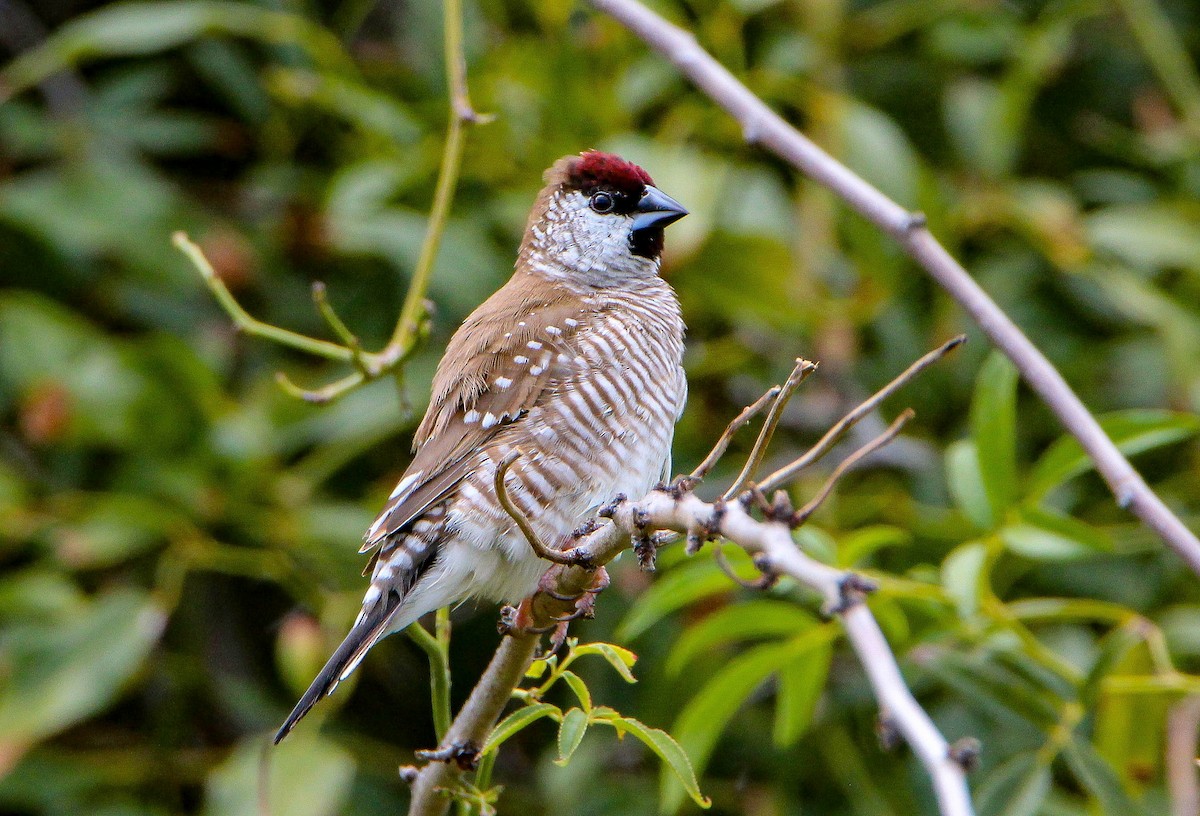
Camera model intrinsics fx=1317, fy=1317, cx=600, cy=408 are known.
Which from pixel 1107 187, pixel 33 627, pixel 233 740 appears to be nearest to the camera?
pixel 33 627

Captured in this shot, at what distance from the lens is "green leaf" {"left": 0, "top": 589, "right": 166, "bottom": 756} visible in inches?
128

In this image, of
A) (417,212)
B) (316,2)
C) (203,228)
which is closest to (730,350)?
(417,212)

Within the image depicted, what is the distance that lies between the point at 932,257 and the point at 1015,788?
1.22 metres

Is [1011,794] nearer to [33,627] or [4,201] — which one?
[33,627]

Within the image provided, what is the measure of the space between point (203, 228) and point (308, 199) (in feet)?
1.09

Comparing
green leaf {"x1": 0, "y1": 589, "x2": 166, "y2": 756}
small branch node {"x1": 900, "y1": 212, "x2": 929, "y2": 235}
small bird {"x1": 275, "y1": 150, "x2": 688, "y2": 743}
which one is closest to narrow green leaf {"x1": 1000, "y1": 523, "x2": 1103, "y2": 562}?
small bird {"x1": 275, "y1": 150, "x2": 688, "y2": 743}

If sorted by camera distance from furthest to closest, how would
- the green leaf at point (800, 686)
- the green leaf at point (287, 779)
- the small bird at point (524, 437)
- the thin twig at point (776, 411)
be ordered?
the green leaf at point (287, 779)
the green leaf at point (800, 686)
the small bird at point (524, 437)
the thin twig at point (776, 411)

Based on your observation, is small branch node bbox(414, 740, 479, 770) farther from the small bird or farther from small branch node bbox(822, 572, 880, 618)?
small branch node bbox(822, 572, 880, 618)

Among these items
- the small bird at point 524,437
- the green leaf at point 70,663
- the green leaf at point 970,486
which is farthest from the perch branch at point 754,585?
the green leaf at point 70,663

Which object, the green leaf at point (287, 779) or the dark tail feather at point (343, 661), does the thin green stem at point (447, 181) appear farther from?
the green leaf at point (287, 779)

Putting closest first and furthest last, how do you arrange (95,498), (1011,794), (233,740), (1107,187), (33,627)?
(1011,794) → (33,627) → (95,498) → (233,740) → (1107,187)

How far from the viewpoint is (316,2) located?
15.1 ft

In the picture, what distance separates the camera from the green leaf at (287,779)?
3080 mm

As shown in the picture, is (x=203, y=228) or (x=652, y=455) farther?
(x=203, y=228)
